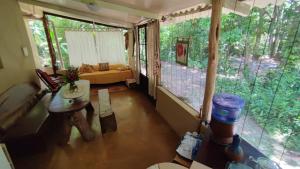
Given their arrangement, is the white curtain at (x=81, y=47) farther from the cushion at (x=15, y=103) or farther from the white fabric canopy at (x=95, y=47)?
the cushion at (x=15, y=103)

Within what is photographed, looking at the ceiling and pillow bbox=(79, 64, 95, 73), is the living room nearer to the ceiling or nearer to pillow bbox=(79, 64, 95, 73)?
the ceiling

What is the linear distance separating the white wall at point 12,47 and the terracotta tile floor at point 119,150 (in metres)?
1.29

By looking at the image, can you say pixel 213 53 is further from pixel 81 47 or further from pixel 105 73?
pixel 81 47

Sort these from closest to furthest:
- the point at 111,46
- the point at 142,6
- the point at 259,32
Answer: the point at 259,32, the point at 142,6, the point at 111,46

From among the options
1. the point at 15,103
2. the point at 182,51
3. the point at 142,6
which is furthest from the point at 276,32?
the point at 15,103

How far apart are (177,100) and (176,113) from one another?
22 centimetres

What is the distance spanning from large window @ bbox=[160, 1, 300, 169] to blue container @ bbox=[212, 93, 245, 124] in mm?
187

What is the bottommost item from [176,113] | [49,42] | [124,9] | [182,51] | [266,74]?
[176,113]

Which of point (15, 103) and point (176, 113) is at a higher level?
point (15, 103)

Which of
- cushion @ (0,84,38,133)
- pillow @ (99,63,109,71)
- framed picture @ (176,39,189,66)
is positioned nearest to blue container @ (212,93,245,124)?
framed picture @ (176,39,189,66)

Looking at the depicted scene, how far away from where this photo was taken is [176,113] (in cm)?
250

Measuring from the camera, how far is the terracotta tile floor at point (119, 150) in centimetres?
200

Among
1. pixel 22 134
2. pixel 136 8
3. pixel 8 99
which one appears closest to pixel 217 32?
pixel 136 8

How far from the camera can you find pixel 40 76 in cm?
331
